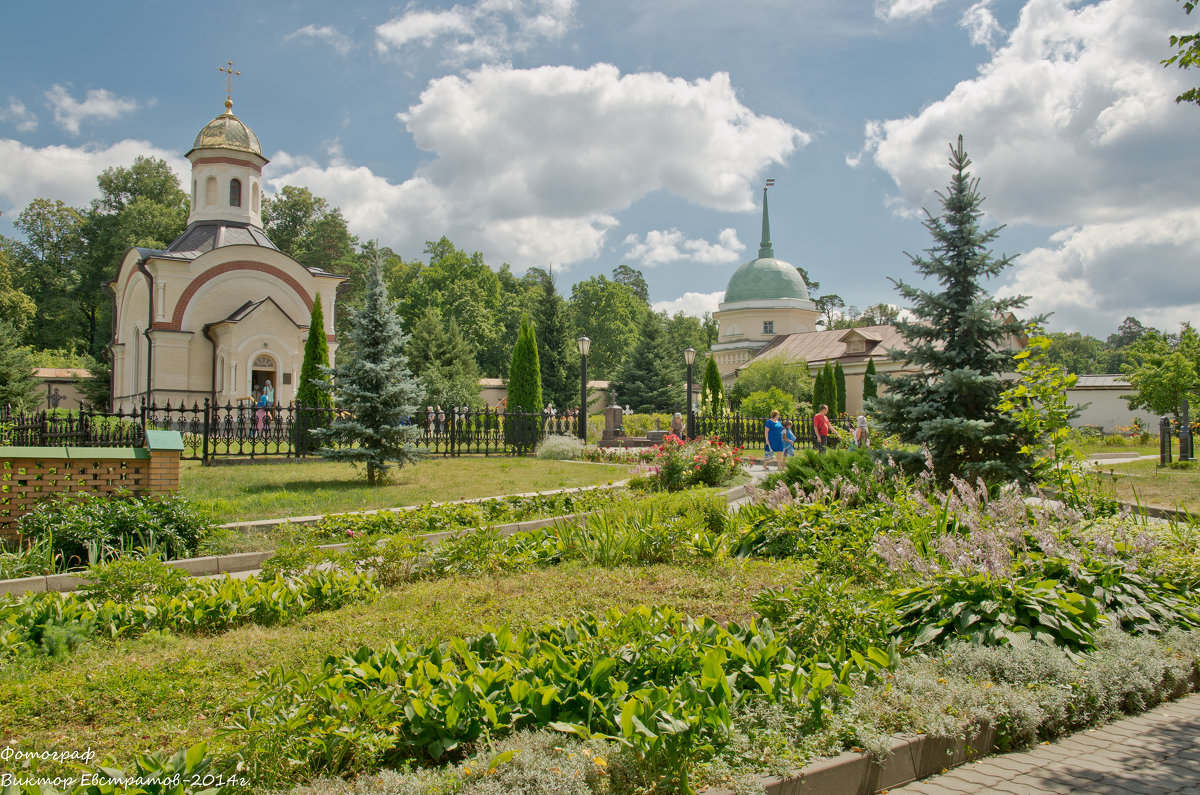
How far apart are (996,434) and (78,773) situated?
10.1 metres

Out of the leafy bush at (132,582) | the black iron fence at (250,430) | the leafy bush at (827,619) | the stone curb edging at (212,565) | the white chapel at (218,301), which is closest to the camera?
the leafy bush at (827,619)

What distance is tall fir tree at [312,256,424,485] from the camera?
12.7 m

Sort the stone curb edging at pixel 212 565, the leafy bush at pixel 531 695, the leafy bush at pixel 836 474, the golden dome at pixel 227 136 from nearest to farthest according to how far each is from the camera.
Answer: the leafy bush at pixel 531 695 → the stone curb edging at pixel 212 565 → the leafy bush at pixel 836 474 → the golden dome at pixel 227 136

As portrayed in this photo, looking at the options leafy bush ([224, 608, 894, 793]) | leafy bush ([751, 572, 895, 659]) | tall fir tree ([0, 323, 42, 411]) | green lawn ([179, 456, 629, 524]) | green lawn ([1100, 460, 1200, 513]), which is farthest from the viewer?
tall fir tree ([0, 323, 42, 411])

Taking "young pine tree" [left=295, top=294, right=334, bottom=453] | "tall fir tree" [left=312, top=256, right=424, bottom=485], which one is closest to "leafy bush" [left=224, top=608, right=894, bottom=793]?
"tall fir tree" [left=312, top=256, right=424, bottom=485]

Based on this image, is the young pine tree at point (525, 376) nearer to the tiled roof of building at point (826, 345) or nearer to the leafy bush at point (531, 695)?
the leafy bush at point (531, 695)

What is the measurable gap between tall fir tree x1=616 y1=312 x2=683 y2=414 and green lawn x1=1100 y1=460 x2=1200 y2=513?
23.2 m

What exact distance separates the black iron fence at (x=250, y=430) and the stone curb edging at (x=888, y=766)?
10.7 meters

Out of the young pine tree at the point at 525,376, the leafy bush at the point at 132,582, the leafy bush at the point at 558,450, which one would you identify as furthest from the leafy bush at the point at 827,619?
the young pine tree at the point at 525,376

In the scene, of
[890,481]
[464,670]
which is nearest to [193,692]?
[464,670]

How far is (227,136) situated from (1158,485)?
34.2 meters

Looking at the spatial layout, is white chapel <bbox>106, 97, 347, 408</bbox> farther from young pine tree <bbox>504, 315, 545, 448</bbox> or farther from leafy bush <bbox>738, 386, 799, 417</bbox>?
leafy bush <bbox>738, 386, 799, 417</bbox>

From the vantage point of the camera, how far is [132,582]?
4949 mm

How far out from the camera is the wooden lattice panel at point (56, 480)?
7.09 metres
